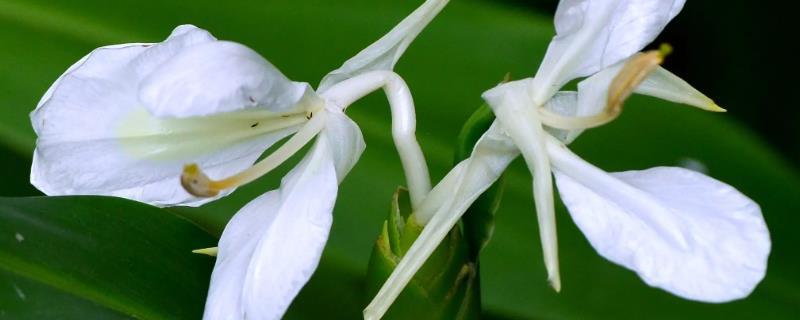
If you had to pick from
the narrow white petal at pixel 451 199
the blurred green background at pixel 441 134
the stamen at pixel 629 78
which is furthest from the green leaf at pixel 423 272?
the blurred green background at pixel 441 134

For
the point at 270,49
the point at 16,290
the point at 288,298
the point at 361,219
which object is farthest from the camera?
the point at 270,49

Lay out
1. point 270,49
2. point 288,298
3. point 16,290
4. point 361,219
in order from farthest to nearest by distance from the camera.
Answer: point 270,49 < point 361,219 < point 16,290 < point 288,298

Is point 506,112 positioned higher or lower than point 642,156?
higher

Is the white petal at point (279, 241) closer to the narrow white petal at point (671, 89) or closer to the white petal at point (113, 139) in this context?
the white petal at point (113, 139)

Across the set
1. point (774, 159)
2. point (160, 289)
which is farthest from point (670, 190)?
point (774, 159)

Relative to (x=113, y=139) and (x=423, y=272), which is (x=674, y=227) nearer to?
(x=423, y=272)

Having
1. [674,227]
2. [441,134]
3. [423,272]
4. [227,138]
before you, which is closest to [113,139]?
[227,138]

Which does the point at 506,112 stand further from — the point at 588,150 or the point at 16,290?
the point at 588,150

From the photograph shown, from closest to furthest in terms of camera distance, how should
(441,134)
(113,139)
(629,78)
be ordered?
(629,78), (113,139), (441,134)
